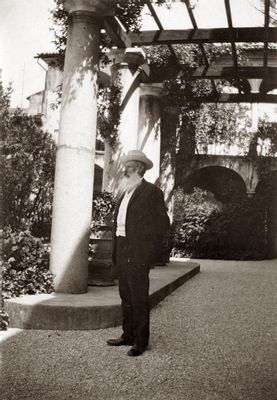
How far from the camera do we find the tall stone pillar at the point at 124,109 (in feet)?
26.2

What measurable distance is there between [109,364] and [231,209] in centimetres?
1323

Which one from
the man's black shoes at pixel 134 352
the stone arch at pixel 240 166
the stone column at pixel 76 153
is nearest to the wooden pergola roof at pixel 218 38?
the stone column at pixel 76 153

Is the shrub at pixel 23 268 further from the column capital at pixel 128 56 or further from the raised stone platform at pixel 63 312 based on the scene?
the column capital at pixel 128 56

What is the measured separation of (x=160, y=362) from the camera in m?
3.68

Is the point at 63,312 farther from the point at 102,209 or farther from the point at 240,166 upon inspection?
the point at 240,166

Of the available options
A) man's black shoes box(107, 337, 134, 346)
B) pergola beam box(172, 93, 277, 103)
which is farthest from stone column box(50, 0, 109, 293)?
pergola beam box(172, 93, 277, 103)

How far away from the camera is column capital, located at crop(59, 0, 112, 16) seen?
18.4 feet

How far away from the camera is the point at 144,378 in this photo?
3.28m

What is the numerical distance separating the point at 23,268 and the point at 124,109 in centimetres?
346

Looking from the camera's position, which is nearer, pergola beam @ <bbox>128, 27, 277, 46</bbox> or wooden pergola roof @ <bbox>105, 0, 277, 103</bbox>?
wooden pergola roof @ <bbox>105, 0, 277, 103</bbox>

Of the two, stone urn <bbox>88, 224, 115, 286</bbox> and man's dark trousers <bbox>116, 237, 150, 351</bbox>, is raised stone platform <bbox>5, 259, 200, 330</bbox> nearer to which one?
man's dark trousers <bbox>116, 237, 150, 351</bbox>

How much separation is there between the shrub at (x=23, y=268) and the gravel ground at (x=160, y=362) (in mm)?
785

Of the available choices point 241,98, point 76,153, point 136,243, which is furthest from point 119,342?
point 241,98

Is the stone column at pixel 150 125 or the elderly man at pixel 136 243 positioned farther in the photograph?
the stone column at pixel 150 125
